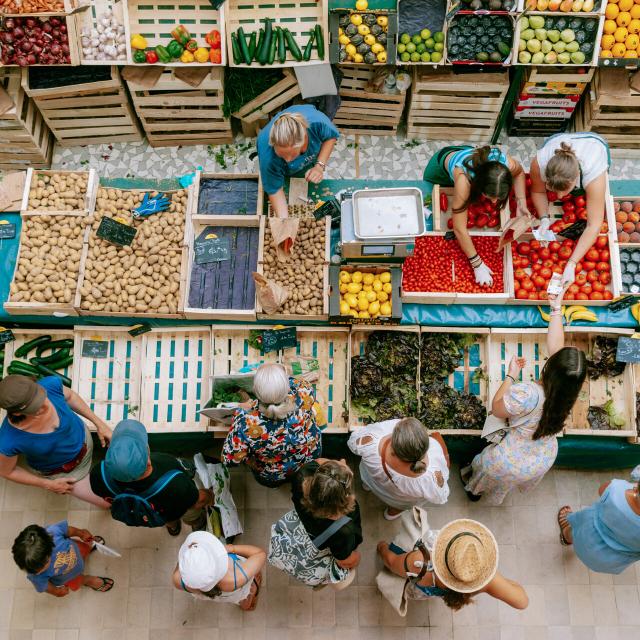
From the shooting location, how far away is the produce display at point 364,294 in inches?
170

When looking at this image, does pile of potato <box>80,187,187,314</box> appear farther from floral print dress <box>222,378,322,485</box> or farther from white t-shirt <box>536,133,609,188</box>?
white t-shirt <box>536,133,609,188</box>

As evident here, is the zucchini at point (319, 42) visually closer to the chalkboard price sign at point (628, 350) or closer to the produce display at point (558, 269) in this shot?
the produce display at point (558, 269)

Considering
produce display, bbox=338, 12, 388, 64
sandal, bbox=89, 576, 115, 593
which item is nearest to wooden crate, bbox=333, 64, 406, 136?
produce display, bbox=338, 12, 388, 64

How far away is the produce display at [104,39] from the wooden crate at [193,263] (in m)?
1.95

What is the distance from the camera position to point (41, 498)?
491 cm

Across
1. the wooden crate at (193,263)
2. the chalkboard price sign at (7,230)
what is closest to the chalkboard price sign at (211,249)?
the wooden crate at (193,263)

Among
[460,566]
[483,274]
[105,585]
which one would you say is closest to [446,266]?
[483,274]

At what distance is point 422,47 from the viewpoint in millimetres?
5465

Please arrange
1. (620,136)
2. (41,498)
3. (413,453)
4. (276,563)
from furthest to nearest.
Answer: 1. (620,136)
2. (41,498)
3. (276,563)
4. (413,453)

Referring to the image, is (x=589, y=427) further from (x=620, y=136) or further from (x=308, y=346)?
(x=620, y=136)

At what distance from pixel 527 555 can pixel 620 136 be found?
436 centimetres

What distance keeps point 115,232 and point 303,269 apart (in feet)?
4.90

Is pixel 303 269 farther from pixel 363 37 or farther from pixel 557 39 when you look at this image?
pixel 557 39

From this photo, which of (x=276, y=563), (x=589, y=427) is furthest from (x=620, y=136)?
(x=276, y=563)
